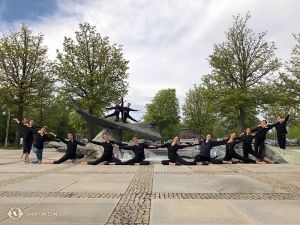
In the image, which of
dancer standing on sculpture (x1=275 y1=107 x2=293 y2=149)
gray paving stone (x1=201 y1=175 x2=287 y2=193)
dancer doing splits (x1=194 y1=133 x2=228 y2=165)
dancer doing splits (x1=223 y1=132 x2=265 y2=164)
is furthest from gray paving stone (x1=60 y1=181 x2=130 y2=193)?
dancer standing on sculpture (x1=275 y1=107 x2=293 y2=149)

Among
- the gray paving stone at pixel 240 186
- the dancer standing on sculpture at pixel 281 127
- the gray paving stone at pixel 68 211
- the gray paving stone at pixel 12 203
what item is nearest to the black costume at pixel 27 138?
the gray paving stone at pixel 12 203

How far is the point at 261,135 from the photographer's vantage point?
14531mm

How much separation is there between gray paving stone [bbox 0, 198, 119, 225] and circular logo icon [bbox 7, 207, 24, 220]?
61 mm

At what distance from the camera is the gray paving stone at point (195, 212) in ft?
13.7

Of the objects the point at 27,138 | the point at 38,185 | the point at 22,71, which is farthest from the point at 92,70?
the point at 38,185

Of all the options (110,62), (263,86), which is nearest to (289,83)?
(263,86)

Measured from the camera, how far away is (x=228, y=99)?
25.6 meters

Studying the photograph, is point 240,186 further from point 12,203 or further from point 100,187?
point 12,203

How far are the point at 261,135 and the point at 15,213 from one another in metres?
12.8

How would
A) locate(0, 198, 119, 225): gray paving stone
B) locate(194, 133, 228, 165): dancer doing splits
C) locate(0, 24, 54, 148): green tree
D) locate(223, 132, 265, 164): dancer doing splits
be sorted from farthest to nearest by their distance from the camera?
locate(0, 24, 54, 148): green tree < locate(223, 132, 265, 164): dancer doing splits < locate(194, 133, 228, 165): dancer doing splits < locate(0, 198, 119, 225): gray paving stone

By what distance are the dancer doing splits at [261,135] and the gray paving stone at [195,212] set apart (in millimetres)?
9772

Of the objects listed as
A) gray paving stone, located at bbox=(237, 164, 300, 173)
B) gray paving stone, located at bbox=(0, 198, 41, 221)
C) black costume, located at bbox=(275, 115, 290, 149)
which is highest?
black costume, located at bbox=(275, 115, 290, 149)

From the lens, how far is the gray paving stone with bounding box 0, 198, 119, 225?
414cm

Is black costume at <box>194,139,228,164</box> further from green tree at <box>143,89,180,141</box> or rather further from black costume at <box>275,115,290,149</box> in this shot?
green tree at <box>143,89,180,141</box>
